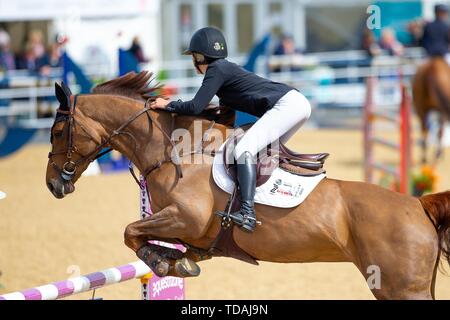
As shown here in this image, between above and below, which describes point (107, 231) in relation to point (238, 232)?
below

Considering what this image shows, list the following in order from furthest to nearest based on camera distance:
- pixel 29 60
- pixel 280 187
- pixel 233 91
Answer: pixel 29 60
pixel 233 91
pixel 280 187

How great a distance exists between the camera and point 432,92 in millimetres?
14570

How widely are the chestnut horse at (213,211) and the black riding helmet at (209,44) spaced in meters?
0.49

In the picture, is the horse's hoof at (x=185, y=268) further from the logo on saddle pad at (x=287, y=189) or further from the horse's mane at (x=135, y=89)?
the horse's mane at (x=135, y=89)

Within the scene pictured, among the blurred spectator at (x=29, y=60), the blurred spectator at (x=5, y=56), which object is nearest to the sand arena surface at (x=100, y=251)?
the blurred spectator at (x=29, y=60)

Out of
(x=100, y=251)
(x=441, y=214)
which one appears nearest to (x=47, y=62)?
(x=100, y=251)

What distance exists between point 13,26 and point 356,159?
448 inches

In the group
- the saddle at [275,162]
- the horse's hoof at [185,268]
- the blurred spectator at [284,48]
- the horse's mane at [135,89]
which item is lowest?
the horse's hoof at [185,268]

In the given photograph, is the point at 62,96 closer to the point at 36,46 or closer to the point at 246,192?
the point at 246,192

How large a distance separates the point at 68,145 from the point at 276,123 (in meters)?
1.45

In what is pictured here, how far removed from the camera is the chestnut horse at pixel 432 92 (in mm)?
14447

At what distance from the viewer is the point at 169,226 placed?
550 cm
